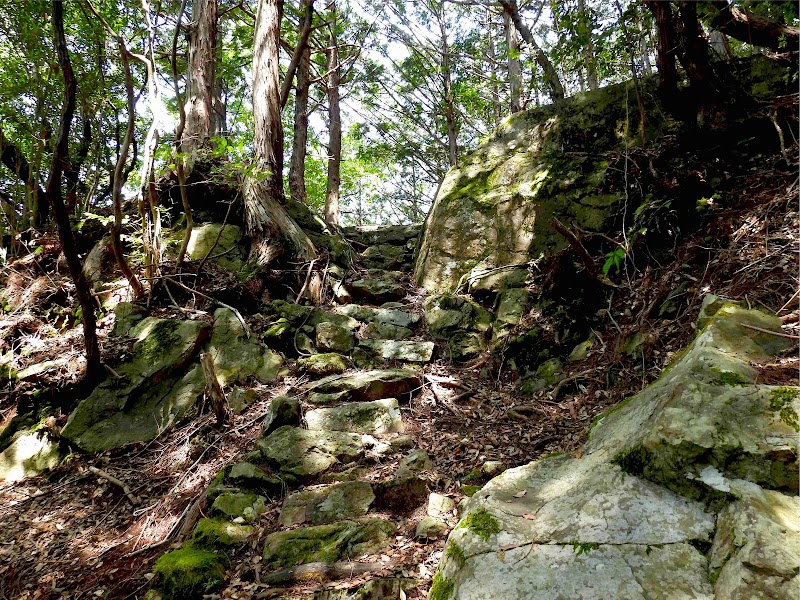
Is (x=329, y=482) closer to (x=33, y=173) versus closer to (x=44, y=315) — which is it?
(x=44, y=315)

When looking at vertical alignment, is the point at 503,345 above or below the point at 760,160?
below

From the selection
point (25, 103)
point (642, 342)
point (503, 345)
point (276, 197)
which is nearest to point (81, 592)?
point (503, 345)

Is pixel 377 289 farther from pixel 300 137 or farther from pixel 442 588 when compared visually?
pixel 300 137

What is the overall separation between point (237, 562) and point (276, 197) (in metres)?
6.25

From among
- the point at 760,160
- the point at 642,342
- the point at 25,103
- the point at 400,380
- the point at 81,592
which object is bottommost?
the point at 81,592

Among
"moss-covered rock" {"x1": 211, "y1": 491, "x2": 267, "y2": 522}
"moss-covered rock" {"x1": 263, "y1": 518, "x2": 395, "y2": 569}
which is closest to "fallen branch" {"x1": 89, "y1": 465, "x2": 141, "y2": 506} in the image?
"moss-covered rock" {"x1": 211, "y1": 491, "x2": 267, "y2": 522}

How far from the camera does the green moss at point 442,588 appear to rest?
6.75ft

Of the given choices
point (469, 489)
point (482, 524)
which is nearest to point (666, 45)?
point (469, 489)

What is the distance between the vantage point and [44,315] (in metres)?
6.40

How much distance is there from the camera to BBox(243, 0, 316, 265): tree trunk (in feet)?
24.4

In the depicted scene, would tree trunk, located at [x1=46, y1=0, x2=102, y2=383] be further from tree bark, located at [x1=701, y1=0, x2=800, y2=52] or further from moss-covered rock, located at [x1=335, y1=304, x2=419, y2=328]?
tree bark, located at [x1=701, y1=0, x2=800, y2=52]

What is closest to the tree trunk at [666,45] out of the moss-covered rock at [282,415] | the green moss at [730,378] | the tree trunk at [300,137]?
the green moss at [730,378]

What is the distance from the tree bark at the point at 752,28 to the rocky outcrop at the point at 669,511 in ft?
13.0

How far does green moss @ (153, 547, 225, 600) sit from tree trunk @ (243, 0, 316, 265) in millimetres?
4758
